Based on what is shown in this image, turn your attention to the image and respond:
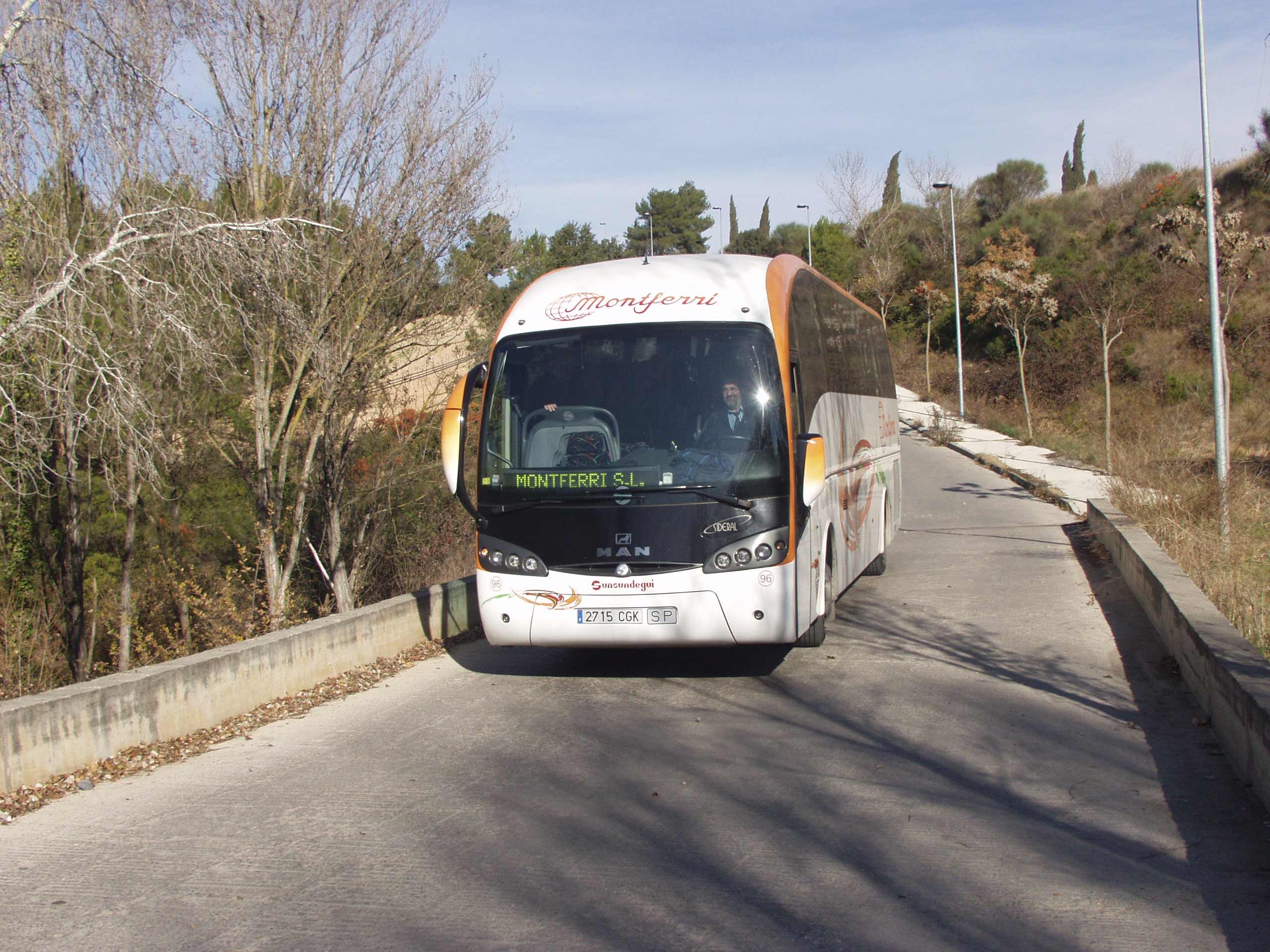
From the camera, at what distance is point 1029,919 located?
161 inches

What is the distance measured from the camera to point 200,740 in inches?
281

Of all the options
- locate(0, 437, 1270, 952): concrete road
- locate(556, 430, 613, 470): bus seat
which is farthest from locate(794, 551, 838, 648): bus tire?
locate(556, 430, 613, 470): bus seat

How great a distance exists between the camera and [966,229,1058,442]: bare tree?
37312 millimetres

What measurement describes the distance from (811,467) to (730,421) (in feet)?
2.19

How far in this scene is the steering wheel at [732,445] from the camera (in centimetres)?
809

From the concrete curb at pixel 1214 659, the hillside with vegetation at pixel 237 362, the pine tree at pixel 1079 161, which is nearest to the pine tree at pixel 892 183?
the pine tree at pixel 1079 161

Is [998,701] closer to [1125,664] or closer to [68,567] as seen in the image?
[1125,664]

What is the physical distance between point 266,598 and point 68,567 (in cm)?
263

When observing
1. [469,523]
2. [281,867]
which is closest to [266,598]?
[469,523]

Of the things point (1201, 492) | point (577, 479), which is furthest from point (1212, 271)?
point (577, 479)

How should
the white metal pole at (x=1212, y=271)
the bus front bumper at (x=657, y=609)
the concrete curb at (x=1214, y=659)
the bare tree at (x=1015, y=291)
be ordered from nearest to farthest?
the concrete curb at (x=1214, y=659) → the bus front bumper at (x=657, y=609) → the white metal pole at (x=1212, y=271) → the bare tree at (x=1015, y=291)

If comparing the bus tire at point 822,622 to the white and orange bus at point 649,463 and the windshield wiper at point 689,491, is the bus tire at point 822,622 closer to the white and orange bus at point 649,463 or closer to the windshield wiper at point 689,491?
the white and orange bus at point 649,463

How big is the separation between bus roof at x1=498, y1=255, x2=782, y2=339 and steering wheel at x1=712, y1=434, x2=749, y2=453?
919 millimetres

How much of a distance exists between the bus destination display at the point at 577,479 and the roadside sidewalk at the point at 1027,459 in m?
10.7
